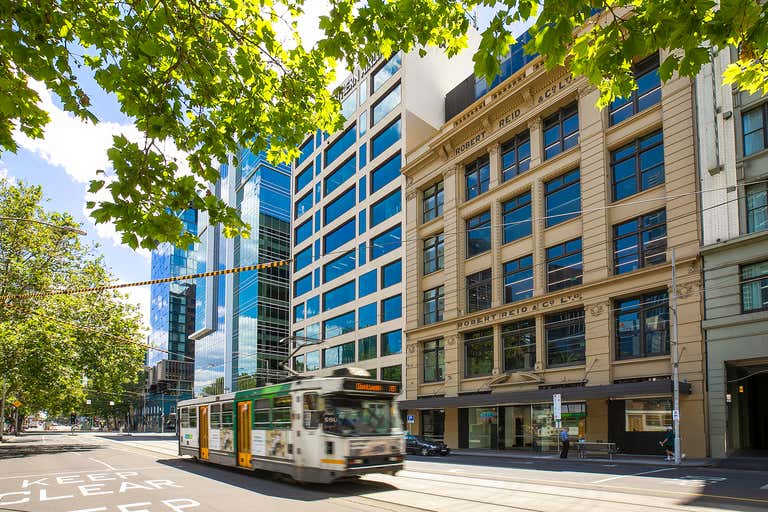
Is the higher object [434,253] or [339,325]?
[434,253]

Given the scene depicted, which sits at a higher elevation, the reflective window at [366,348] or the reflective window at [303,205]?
the reflective window at [303,205]

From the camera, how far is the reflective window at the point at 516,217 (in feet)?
115

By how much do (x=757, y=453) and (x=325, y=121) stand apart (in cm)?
2448

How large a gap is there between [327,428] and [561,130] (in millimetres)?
25328

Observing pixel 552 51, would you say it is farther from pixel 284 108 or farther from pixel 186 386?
pixel 186 386

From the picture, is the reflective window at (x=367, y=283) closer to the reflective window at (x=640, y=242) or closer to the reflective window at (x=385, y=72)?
the reflective window at (x=385, y=72)

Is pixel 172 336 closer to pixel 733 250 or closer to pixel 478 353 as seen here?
pixel 478 353

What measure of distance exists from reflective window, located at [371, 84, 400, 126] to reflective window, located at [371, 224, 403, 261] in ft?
35.9

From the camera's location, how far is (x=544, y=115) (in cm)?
3444

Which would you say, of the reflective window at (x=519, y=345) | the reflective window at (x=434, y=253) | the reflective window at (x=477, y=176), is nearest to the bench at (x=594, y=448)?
the reflective window at (x=519, y=345)

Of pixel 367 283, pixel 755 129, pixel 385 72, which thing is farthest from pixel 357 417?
pixel 385 72

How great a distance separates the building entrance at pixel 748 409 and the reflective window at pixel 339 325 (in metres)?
32.4

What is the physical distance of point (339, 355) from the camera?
5388cm

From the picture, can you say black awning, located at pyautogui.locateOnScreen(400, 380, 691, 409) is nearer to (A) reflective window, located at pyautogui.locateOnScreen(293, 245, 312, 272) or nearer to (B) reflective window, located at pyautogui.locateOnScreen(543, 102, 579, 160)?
(B) reflective window, located at pyautogui.locateOnScreen(543, 102, 579, 160)
